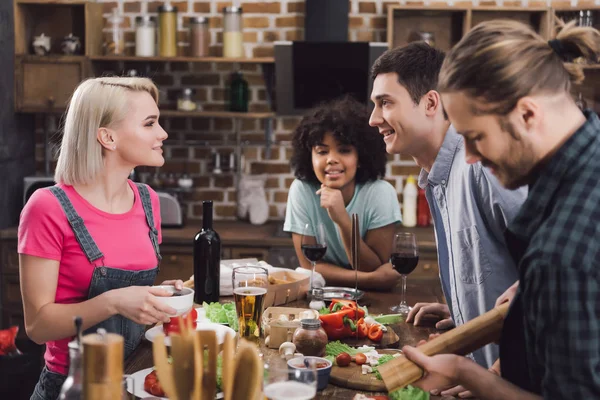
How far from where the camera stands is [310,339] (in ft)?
5.53

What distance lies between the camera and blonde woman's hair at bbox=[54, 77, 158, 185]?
2.00 metres

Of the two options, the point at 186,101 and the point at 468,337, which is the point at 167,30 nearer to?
the point at 186,101

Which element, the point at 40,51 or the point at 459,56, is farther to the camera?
the point at 40,51

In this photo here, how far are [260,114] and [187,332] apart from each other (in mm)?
3341

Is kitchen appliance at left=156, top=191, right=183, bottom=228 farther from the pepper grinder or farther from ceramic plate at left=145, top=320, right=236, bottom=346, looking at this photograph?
the pepper grinder

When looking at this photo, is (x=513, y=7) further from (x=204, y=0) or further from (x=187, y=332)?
(x=187, y=332)

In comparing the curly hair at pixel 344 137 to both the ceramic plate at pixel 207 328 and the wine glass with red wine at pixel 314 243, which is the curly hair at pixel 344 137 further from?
the ceramic plate at pixel 207 328

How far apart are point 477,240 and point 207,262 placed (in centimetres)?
87

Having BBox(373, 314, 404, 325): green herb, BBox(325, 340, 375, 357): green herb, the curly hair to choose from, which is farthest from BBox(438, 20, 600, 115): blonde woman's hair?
the curly hair

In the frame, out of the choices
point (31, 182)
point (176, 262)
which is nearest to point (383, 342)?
point (176, 262)

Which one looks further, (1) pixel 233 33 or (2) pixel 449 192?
(1) pixel 233 33

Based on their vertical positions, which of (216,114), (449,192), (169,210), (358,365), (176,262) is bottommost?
(176,262)

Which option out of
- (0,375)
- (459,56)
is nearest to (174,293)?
(459,56)

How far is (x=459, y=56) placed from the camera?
47.3 inches
